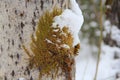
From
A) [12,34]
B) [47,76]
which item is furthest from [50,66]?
[12,34]

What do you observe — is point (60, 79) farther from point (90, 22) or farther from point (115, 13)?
point (90, 22)

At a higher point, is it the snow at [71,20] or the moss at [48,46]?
the snow at [71,20]

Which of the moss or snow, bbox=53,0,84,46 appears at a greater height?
snow, bbox=53,0,84,46
